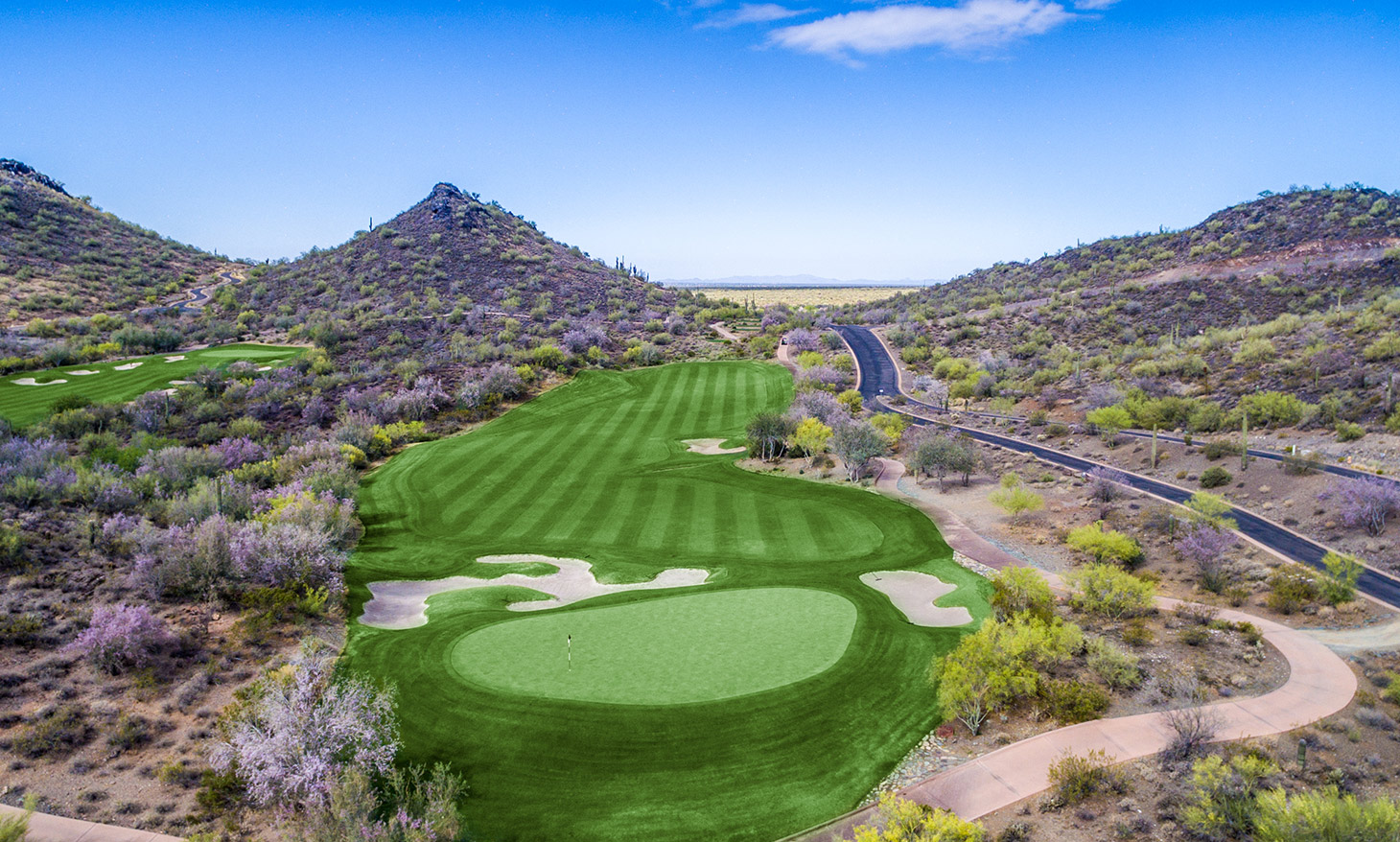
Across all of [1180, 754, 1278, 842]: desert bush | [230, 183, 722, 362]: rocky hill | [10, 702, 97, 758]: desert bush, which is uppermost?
[230, 183, 722, 362]: rocky hill

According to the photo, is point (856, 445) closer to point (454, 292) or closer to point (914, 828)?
point (914, 828)

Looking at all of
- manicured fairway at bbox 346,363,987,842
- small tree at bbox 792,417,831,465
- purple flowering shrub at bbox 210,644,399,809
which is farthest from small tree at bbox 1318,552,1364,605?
purple flowering shrub at bbox 210,644,399,809

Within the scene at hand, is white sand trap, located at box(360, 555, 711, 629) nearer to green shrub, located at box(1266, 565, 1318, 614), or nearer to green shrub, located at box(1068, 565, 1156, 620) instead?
green shrub, located at box(1068, 565, 1156, 620)

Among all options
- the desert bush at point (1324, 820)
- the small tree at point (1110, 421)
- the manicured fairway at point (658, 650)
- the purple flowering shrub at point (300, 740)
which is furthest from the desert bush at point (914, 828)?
the small tree at point (1110, 421)

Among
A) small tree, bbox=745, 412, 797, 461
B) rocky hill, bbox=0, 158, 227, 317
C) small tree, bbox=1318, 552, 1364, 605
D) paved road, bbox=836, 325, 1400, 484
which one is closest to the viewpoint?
small tree, bbox=1318, 552, 1364, 605

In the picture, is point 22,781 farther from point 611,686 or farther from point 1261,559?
point 1261,559

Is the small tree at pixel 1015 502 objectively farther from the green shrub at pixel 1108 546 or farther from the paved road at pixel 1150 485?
the paved road at pixel 1150 485
